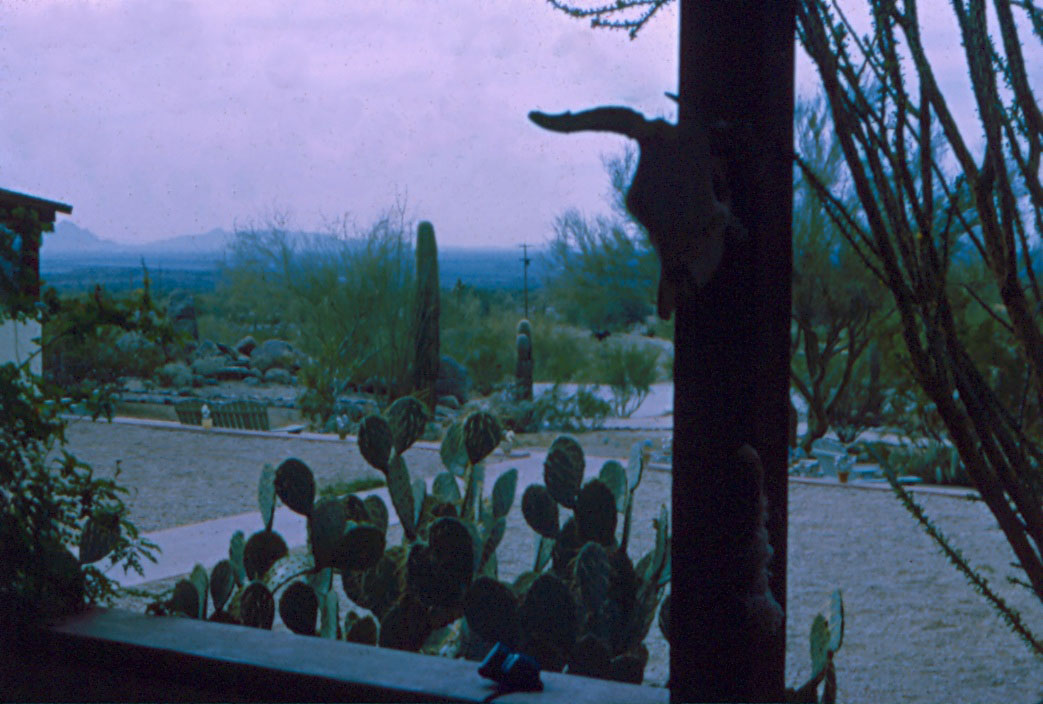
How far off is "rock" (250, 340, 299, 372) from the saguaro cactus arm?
830 inches

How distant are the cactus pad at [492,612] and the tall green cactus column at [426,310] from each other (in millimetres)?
12105

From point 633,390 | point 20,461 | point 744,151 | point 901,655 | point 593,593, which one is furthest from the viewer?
point 633,390

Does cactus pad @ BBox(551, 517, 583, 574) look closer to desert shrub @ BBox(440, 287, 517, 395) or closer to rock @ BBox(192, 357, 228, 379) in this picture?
desert shrub @ BBox(440, 287, 517, 395)

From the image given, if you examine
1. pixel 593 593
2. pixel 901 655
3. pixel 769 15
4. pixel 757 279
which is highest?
pixel 769 15

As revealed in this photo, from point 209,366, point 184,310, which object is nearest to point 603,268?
point 209,366

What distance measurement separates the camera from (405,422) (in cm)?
305

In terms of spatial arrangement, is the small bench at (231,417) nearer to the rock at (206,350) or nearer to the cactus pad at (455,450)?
the rock at (206,350)

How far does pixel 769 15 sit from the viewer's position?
1.03 meters

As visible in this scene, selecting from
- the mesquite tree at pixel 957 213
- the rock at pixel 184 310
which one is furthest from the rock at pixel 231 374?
the mesquite tree at pixel 957 213

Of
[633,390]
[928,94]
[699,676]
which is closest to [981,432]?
[928,94]

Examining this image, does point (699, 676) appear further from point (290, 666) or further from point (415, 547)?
point (415, 547)

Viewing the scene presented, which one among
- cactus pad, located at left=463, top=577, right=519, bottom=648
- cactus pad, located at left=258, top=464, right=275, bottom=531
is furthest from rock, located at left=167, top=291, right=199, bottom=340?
cactus pad, located at left=463, top=577, right=519, bottom=648

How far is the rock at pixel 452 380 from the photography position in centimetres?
1731

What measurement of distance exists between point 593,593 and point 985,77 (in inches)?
58.6
